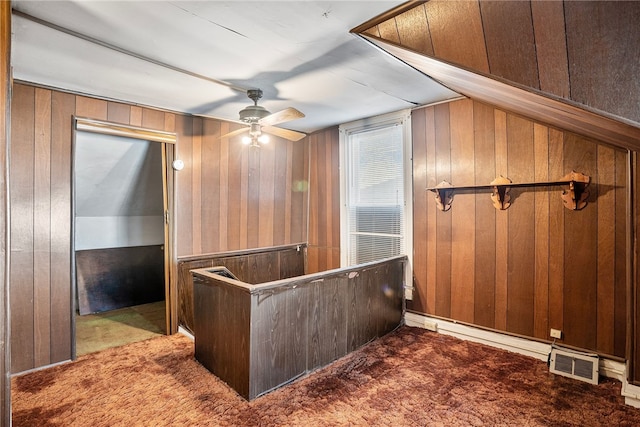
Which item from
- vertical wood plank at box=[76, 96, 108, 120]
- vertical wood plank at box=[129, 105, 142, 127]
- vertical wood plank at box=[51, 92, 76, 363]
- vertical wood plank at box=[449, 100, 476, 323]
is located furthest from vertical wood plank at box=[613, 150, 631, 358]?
vertical wood plank at box=[51, 92, 76, 363]

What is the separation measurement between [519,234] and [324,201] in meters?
2.33

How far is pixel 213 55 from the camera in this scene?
7.30ft

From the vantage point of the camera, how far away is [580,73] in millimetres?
1046

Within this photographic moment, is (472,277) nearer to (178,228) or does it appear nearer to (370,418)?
(370,418)

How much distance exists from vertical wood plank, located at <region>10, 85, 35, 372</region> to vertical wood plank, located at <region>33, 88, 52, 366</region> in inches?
1.2

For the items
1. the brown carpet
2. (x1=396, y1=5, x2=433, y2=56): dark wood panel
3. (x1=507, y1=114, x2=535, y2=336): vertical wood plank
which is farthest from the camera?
(x1=507, y1=114, x2=535, y2=336): vertical wood plank

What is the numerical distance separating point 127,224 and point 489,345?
15.5ft

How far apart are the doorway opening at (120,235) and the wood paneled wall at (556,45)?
3034 mm

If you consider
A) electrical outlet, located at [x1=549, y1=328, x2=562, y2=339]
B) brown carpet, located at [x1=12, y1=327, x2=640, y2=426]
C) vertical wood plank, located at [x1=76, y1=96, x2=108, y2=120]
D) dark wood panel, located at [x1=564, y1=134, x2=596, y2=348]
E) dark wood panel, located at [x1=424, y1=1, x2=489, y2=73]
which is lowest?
brown carpet, located at [x1=12, y1=327, x2=640, y2=426]

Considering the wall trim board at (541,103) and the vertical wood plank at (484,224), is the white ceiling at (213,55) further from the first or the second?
the vertical wood plank at (484,224)

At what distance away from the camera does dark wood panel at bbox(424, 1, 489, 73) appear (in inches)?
51.1

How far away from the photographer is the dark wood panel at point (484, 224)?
3006 mm

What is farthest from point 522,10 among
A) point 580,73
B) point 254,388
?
point 254,388

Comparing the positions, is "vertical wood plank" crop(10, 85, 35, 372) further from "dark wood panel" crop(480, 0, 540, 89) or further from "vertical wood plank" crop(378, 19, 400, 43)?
"dark wood panel" crop(480, 0, 540, 89)
